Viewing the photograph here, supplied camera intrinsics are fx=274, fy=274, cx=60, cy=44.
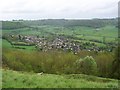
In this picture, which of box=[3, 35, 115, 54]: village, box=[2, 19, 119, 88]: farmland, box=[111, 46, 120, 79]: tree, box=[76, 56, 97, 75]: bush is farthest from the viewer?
box=[3, 35, 115, 54]: village

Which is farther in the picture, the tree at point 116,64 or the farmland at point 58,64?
the tree at point 116,64

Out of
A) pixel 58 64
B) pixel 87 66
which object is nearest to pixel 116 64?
pixel 87 66

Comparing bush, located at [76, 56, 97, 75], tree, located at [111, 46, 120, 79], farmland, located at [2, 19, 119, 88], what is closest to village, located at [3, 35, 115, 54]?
farmland, located at [2, 19, 119, 88]

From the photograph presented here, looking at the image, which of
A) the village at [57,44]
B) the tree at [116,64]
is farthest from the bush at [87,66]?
the village at [57,44]

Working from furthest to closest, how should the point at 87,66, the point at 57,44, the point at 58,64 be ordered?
the point at 57,44 → the point at 58,64 → the point at 87,66

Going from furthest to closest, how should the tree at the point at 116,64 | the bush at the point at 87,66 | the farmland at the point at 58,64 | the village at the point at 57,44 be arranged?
the village at the point at 57,44, the bush at the point at 87,66, the tree at the point at 116,64, the farmland at the point at 58,64

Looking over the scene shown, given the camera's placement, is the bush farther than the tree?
Yes

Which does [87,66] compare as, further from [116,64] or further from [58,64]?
[58,64]

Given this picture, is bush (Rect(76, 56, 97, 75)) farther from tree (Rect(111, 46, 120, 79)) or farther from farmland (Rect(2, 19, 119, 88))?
tree (Rect(111, 46, 120, 79))

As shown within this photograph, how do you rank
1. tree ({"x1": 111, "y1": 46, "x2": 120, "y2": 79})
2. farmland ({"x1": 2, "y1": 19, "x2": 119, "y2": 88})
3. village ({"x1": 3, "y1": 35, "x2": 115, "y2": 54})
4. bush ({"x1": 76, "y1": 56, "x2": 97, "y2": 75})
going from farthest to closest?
village ({"x1": 3, "y1": 35, "x2": 115, "y2": 54})
bush ({"x1": 76, "y1": 56, "x2": 97, "y2": 75})
tree ({"x1": 111, "y1": 46, "x2": 120, "y2": 79})
farmland ({"x1": 2, "y1": 19, "x2": 119, "y2": 88})

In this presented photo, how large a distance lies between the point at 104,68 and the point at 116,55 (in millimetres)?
14124

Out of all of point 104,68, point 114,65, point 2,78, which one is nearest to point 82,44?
point 104,68

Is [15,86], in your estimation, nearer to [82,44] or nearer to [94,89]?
[94,89]

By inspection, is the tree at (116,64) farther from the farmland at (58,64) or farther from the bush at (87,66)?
the bush at (87,66)
